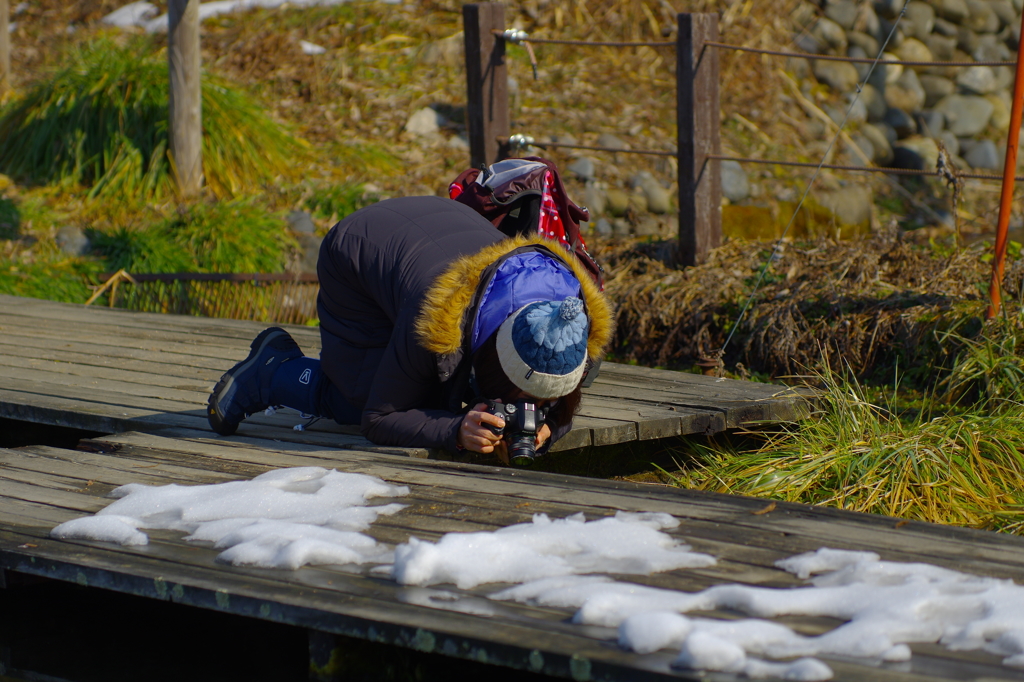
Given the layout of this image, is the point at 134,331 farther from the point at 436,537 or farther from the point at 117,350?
the point at 436,537

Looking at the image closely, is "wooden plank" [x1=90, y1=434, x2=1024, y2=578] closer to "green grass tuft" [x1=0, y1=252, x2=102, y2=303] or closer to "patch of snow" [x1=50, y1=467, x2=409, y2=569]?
"patch of snow" [x1=50, y1=467, x2=409, y2=569]

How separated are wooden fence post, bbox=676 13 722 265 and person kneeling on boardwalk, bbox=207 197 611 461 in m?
2.56

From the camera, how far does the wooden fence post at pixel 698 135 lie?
5703 mm

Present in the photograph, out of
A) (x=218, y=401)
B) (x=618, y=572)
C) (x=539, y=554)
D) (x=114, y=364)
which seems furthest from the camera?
(x=114, y=364)

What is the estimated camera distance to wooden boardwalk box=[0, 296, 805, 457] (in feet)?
12.4

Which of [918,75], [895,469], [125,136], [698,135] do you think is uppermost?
[918,75]

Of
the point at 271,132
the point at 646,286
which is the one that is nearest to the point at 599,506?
the point at 646,286

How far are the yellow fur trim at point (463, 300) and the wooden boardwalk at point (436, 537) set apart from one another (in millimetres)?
399

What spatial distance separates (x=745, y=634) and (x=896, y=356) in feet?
10.00

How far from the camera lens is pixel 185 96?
7672 mm

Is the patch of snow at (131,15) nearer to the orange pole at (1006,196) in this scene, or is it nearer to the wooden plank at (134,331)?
the wooden plank at (134,331)

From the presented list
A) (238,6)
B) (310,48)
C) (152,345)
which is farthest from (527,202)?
(238,6)

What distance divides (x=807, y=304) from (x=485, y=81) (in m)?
2.25

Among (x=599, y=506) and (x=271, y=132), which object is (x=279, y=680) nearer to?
(x=599, y=506)
